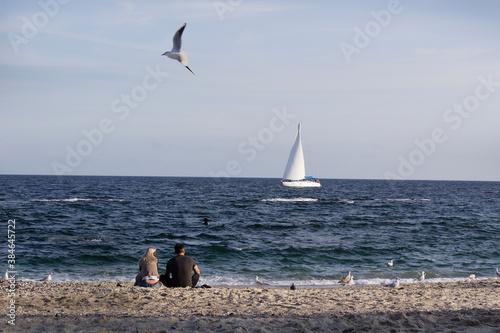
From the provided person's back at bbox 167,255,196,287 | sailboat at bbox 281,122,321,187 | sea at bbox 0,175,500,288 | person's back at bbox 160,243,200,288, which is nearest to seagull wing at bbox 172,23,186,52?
person's back at bbox 160,243,200,288

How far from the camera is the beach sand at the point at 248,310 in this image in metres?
6.76

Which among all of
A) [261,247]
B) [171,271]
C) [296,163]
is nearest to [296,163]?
[296,163]

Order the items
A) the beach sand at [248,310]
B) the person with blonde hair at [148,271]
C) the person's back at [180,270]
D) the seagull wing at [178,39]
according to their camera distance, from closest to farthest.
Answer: the beach sand at [248,310]
the seagull wing at [178,39]
the person's back at [180,270]
the person with blonde hair at [148,271]

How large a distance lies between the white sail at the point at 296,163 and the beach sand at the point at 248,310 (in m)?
59.1

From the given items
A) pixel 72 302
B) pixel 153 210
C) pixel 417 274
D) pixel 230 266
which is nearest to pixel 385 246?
pixel 417 274

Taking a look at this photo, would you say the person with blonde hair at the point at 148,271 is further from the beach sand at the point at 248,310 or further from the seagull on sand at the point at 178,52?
the seagull on sand at the point at 178,52

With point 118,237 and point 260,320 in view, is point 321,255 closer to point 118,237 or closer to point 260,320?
point 118,237

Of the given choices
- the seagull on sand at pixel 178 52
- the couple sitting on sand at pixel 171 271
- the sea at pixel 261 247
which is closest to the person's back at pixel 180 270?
the couple sitting on sand at pixel 171 271

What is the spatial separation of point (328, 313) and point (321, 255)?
33.4 feet

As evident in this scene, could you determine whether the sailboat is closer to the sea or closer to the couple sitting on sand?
the sea

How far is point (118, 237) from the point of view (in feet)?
73.2

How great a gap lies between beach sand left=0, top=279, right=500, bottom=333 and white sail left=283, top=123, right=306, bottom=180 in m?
59.1

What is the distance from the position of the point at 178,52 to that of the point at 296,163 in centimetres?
6458

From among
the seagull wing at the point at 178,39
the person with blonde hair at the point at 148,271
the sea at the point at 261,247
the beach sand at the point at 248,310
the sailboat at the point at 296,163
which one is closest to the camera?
the beach sand at the point at 248,310
